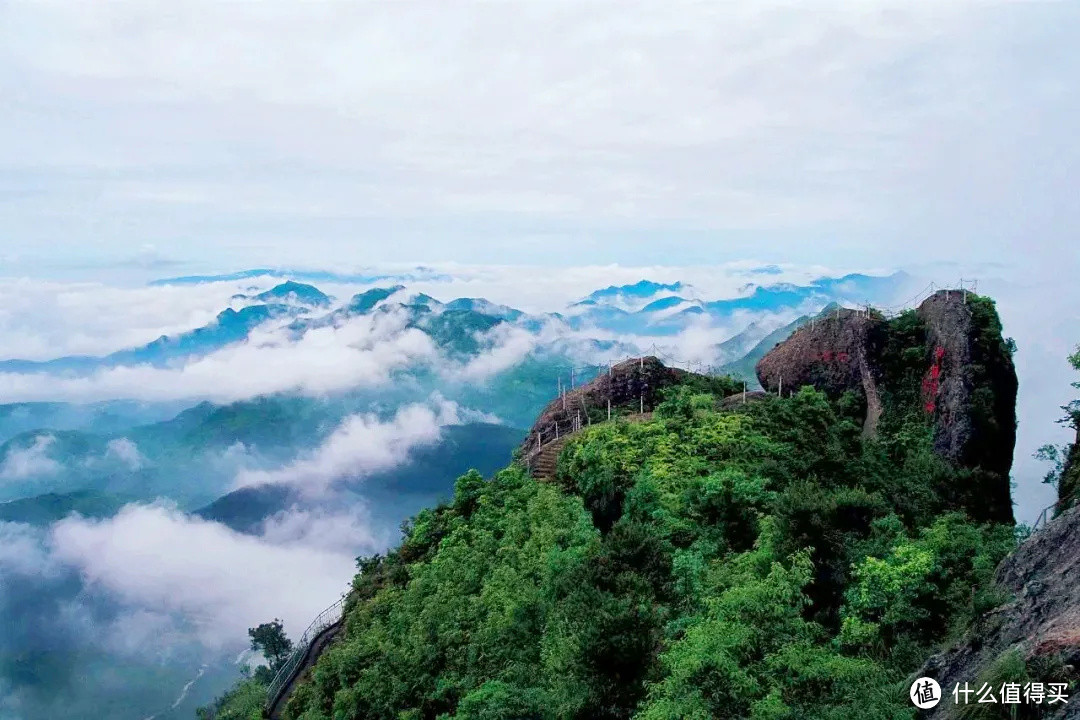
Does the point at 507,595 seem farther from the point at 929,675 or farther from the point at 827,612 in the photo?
the point at 929,675

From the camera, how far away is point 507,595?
2208 centimetres

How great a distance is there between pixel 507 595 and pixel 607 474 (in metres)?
5.34

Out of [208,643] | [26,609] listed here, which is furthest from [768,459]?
[26,609]

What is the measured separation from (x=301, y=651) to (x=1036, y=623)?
27.7 m

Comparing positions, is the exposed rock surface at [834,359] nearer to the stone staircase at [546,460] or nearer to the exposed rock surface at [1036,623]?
the stone staircase at [546,460]

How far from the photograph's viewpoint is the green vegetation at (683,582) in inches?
567

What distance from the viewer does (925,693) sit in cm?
1277

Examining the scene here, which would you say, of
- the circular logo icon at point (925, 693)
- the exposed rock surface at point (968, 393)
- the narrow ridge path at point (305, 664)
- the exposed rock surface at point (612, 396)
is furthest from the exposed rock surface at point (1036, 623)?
the narrow ridge path at point (305, 664)

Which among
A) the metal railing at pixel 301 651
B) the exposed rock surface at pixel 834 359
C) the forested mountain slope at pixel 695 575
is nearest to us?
the forested mountain slope at pixel 695 575

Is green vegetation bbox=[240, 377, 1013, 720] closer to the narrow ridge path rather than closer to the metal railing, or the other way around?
the narrow ridge path

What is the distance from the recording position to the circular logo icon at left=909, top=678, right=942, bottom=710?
41.0 ft

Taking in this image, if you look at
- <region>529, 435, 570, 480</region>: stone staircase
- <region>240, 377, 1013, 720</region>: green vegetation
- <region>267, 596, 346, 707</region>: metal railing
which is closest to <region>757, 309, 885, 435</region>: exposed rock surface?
<region>240, 377, 1013, 720</region>: green vegetation

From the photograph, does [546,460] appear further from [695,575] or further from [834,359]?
[695,575]

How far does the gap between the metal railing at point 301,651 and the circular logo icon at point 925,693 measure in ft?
78.7
